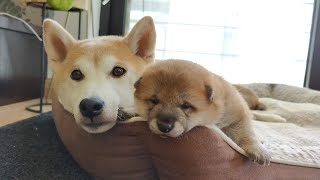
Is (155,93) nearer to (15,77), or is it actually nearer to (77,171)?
(77,171)

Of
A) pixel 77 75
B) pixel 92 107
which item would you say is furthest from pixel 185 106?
pixel 77 75

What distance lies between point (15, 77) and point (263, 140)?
174 centimetres

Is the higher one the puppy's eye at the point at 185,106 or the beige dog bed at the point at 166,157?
the puppy's eye at the point at 185,106

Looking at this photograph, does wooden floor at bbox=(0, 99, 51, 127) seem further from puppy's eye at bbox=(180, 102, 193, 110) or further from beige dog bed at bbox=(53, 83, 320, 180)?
puppy's eye at bbox=(180, 102, 193, 110)

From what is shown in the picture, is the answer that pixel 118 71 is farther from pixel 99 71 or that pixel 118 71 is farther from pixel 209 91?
pixel 209 91

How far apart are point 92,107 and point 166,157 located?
22 cm

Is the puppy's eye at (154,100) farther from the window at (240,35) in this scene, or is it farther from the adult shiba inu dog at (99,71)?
the window at (240,35)

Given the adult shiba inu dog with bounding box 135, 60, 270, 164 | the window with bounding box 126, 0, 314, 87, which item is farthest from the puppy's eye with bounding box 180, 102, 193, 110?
the window with bounding box 126, 0, 314, 87

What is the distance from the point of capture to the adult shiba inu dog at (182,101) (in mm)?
831

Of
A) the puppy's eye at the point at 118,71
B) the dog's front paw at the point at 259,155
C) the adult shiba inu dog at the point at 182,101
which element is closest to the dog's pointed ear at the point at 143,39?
the puppy's eye at the point at 118,71

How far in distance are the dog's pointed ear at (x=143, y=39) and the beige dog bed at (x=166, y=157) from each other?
30 centimetres

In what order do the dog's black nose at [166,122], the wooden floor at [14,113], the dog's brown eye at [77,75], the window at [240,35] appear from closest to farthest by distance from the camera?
1. the dog's black nose at [166,122]
2. the dog's brown eye at [77,75]
3. the wooden floor at [14,113]
4. the window at [240,35]

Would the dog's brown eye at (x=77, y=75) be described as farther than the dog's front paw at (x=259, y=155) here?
Yes

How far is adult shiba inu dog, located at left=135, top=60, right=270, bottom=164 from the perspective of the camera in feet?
2.72
